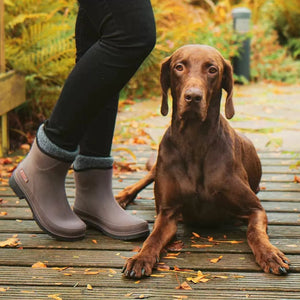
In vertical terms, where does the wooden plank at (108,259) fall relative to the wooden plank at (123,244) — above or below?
above

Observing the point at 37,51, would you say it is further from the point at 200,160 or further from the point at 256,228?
the point at 256,228

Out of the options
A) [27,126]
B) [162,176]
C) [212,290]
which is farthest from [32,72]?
[212,290]

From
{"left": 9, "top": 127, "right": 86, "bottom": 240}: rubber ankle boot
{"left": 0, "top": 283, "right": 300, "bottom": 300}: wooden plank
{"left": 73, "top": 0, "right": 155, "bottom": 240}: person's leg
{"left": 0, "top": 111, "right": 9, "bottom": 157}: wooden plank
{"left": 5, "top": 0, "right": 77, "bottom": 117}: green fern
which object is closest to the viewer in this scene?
{"left": 0, "top": 283, "right": 300, "bottom": 300}: wooden plank

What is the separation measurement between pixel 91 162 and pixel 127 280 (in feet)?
2.57

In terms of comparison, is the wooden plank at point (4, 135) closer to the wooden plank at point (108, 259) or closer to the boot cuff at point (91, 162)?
the boot cuff at point (91, 162)

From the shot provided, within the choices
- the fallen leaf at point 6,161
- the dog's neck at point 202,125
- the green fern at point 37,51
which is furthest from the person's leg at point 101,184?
the green fern at point 37,51

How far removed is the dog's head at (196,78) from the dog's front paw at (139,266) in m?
0.72

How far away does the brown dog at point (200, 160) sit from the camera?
110 inches

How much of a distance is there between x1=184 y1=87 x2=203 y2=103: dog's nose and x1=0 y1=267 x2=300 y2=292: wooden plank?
0.79 metres

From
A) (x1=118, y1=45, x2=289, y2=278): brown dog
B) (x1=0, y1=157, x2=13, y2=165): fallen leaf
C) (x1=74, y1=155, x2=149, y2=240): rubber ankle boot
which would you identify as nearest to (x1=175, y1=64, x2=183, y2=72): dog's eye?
(x1=118, y1=45, x2=289, y2=278): brown dog

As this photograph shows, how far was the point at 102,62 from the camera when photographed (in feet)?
8.14

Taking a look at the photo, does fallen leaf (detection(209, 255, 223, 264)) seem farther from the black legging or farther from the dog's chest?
the black legging

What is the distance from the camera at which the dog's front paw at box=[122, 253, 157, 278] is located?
2381 millimetres

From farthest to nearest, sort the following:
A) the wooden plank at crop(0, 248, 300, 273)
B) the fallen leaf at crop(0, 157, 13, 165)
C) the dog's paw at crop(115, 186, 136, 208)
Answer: the fallen leaf at crop(0, 157, 13, 165) → the dog's paw at crop(115, 186, 136, 208) → the wooden plank at crop(0, 248, 300, 273)
